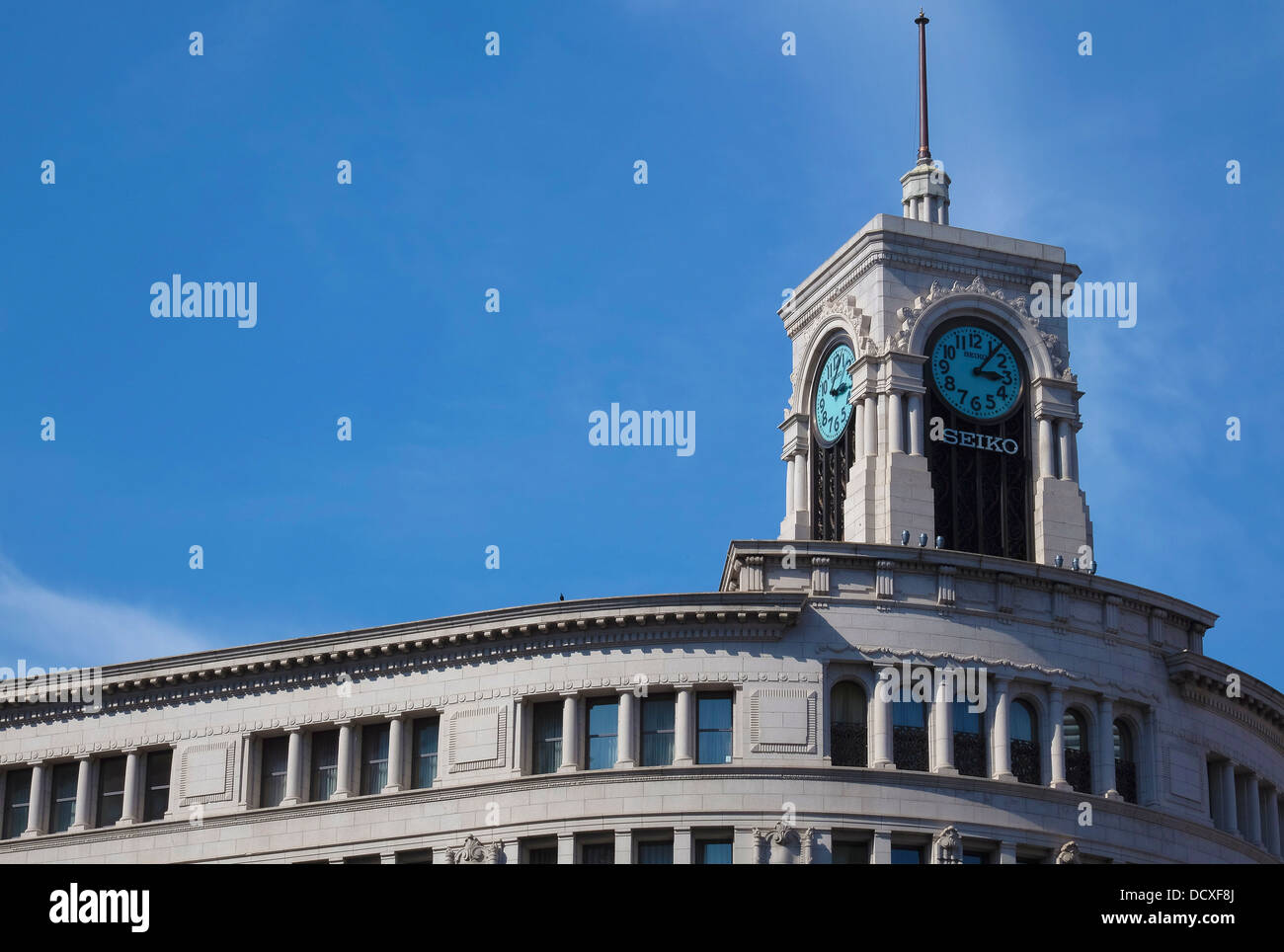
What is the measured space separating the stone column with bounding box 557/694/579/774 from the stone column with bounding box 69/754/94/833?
15.8 metres

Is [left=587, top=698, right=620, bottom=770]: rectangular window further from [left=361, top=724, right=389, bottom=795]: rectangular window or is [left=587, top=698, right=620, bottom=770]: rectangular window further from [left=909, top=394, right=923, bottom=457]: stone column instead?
[left=909, top=394, right=923, bottom=457]: stone column

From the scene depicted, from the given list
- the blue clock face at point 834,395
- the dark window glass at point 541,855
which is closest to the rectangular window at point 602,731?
the dark window glass at point 541,855

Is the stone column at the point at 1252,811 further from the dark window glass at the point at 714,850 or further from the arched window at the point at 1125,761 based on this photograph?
the dark window glass at the point at 714,850

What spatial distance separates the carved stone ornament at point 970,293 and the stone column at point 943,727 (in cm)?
2206

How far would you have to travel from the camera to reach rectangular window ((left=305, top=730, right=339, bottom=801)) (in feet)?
225

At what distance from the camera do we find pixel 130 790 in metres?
70.8

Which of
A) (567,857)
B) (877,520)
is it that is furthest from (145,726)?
(877,520)

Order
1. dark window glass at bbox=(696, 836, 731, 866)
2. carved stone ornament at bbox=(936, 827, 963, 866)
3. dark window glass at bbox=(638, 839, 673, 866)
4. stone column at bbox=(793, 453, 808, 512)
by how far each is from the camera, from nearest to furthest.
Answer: carved stone ornament at bbox=(936, 827, 963, 866)
dark window glass at bbox=(696, 836, 731, 866)
dark window glass at bbox=(638, 839, 673, 866)
stone column at bbox=(793, 453, 808, 512)

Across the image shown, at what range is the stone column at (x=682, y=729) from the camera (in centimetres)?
6488

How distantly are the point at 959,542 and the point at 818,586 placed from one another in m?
18.2

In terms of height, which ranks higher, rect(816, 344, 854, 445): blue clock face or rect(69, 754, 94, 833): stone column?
rect(816, 344, 854, 445): blue clock face

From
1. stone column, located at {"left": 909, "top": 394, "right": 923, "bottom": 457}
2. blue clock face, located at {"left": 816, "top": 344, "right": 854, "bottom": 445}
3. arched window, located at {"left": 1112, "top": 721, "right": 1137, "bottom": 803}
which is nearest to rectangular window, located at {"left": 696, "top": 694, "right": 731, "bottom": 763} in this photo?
arched window, located at {"left": 1112, "top": 721, "right": 1137, "bottom": 803}

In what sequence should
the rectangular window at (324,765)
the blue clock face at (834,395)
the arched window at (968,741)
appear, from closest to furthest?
the arched window at (968,741) → the rectangular window at (324,765) → the blue clock face at (834,395)

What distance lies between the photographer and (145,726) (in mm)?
71438
